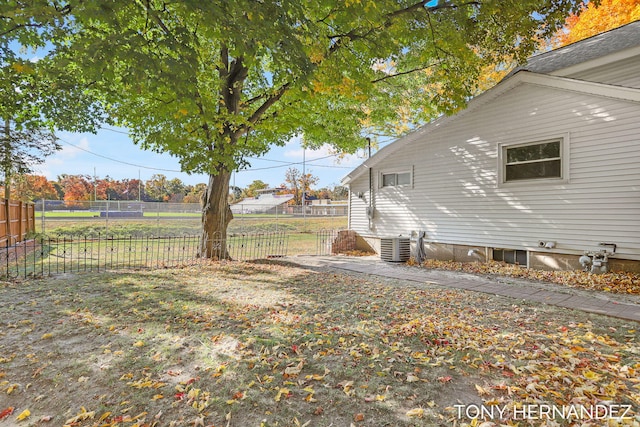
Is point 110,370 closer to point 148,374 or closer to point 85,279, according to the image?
point 148,374

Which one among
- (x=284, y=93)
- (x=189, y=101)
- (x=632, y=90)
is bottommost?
(x=189, y=101)

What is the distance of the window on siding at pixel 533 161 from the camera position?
760 centimetres

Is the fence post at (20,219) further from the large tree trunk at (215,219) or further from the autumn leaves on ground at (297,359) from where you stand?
the autumn leaves on ground at (297,359)

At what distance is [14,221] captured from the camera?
41.3ft

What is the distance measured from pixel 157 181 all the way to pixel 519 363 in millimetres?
56013

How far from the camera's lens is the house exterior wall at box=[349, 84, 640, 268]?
667 cm

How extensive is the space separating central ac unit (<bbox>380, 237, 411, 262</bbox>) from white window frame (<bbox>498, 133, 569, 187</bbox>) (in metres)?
3.10

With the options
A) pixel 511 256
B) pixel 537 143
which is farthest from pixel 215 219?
pixel 537 143

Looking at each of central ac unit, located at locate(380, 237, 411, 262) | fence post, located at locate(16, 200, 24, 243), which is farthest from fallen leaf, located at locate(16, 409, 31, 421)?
fence post, located at locate(16, 200, 24, 243)

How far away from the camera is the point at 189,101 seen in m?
4.93

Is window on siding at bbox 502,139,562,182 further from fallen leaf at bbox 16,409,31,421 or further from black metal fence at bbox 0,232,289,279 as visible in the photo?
fallen leaf at bbox 16,409,31,421

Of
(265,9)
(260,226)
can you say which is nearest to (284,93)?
(265,9)

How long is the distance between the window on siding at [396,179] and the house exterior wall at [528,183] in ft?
0.69

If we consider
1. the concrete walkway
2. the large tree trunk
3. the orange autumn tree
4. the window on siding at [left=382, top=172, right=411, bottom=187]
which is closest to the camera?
the concrete walkway
